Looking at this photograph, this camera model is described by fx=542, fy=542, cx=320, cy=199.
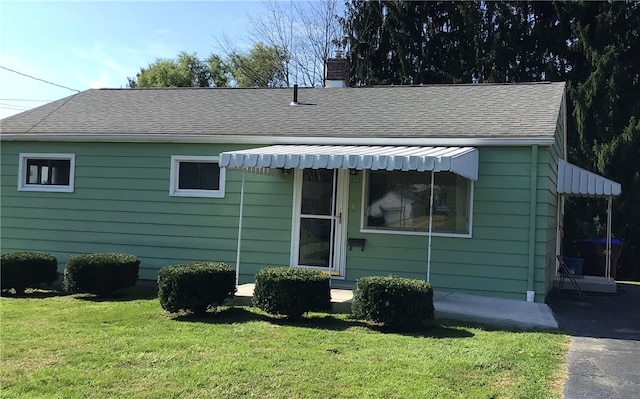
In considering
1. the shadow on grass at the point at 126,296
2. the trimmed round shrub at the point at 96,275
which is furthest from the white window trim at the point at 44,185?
the shadow on grass at the point at 126,296

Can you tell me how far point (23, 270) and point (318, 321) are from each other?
5.25 m

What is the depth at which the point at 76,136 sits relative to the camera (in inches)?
413

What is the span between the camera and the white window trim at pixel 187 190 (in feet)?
32.6

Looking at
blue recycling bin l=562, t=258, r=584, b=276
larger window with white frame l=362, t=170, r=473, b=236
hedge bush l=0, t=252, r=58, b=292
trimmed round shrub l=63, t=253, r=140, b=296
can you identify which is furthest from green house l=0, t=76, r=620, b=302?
blue recycling bin l=562, t=258, r=584, b=276

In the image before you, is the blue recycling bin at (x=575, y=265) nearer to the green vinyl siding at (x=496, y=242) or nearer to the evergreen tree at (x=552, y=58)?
the green vinyl siding at (x=496, y=242)

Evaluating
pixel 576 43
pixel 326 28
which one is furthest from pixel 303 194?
pixel 326 28

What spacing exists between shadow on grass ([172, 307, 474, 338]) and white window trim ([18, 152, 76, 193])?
4981 millimetres

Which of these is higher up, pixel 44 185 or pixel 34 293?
pixel 44 185

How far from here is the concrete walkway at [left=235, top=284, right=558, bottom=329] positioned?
6.95 metres

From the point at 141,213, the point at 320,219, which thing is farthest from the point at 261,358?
the point at 141,213

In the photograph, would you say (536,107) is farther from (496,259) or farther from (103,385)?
(103,385)

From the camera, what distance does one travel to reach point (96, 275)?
8.55 metres

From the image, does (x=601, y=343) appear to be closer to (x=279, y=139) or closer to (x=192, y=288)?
(x=192, y=288)

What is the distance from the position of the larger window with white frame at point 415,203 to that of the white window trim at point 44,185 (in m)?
5.83
